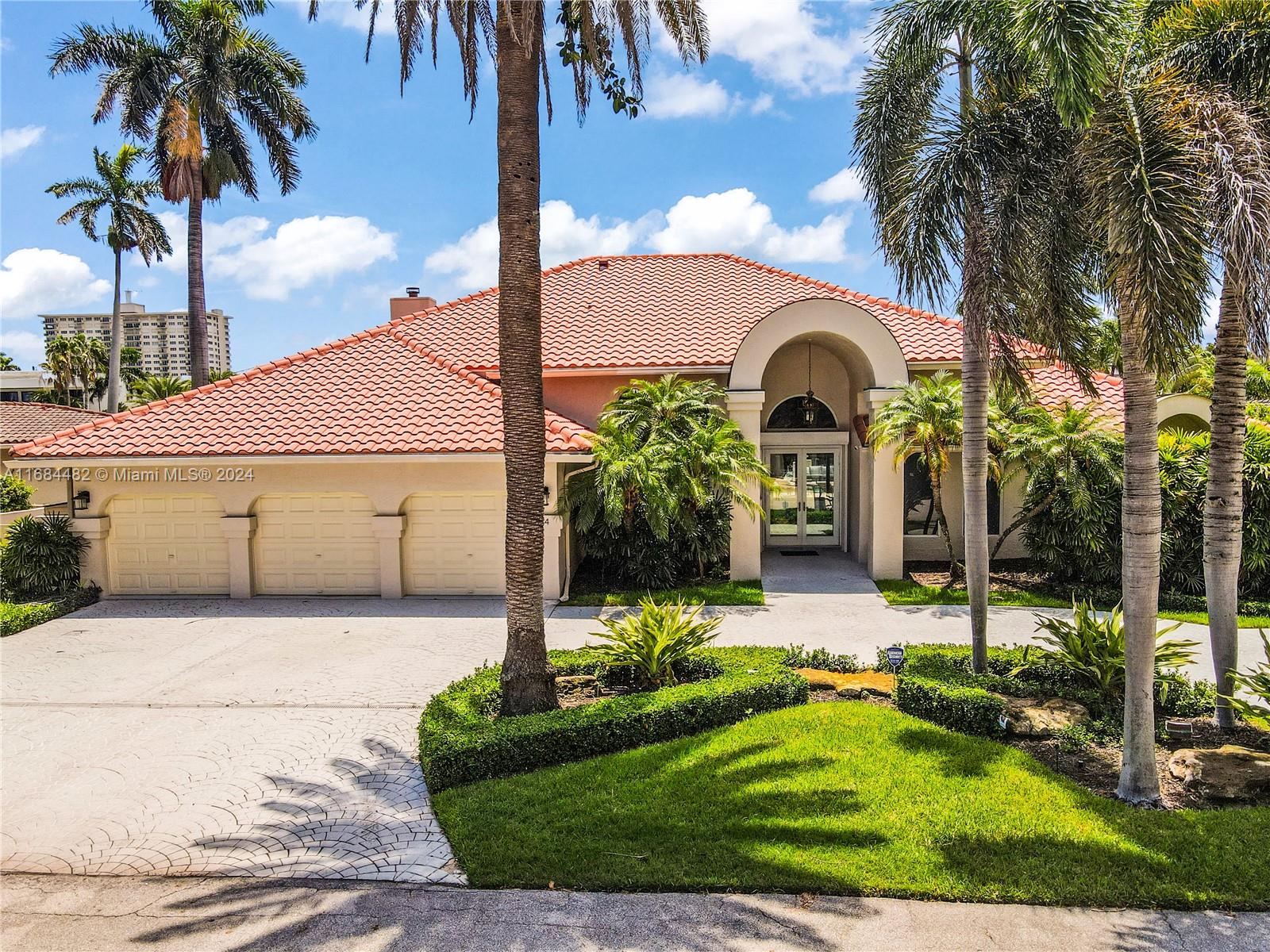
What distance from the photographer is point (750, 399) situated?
1617 centimetres

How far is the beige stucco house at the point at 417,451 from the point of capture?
49.1ft

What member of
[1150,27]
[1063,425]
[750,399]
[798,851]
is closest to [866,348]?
[750,399]

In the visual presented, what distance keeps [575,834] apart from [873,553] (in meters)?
11.7

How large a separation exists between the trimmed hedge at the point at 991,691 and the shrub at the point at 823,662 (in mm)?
922

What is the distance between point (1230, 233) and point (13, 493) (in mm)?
31450

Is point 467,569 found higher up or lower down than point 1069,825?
higher up

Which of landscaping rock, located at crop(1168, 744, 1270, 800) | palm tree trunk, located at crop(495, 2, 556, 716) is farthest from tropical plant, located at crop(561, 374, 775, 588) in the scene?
landscaping rock, located at crop(1168, 744, 1270, 800)

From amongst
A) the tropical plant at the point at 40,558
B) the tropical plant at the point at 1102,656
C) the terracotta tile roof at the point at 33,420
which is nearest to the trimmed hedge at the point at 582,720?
the tropical plant at the point at 1102,656

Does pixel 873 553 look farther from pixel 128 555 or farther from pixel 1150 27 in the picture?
pixel 128 555

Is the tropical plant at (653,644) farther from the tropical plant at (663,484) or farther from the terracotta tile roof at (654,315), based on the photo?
the terracotta tile roof at (654,315)

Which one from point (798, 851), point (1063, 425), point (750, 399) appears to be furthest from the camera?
point (750, 399)

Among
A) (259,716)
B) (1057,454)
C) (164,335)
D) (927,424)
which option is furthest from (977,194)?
(164,335)

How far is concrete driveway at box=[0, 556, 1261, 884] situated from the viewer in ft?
20.7

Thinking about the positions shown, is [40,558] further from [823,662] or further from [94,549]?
[823,662]
